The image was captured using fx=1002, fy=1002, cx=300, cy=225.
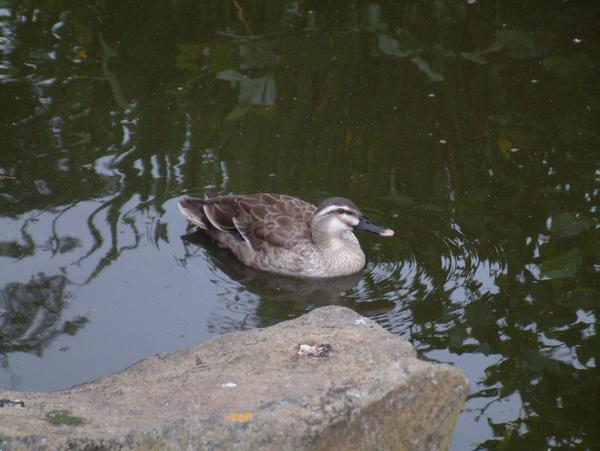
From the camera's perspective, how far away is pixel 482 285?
747 cm

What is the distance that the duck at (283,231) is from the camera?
26.3 ft

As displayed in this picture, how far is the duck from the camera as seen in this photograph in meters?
8.02

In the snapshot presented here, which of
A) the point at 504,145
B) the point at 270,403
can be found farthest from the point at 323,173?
the point at 270,403

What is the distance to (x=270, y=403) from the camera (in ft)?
14.6

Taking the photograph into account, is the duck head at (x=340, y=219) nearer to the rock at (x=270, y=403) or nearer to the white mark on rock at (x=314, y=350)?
the rock at (x=270, y=403)

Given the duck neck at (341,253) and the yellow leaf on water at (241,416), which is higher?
the yellow leaf on water at (241,416)

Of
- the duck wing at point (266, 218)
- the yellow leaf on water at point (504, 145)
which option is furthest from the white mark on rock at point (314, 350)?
the yellow leaf on water at point (504, 145)

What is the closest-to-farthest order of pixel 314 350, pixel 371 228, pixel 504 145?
pixel 314 350 < pixel 371 228 < pixel 504 145

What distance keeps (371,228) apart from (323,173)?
1.19 metres

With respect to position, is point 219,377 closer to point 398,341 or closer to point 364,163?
point 398,341

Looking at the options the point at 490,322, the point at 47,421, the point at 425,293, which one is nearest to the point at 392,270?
the point at 425,293

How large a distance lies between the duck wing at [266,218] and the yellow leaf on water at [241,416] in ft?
12.8

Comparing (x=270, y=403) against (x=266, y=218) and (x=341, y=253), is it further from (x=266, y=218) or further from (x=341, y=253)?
(x=266, y=218)

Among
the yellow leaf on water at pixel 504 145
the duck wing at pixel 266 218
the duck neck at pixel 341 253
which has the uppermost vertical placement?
the yellow leaf on water at pixel 504 145
